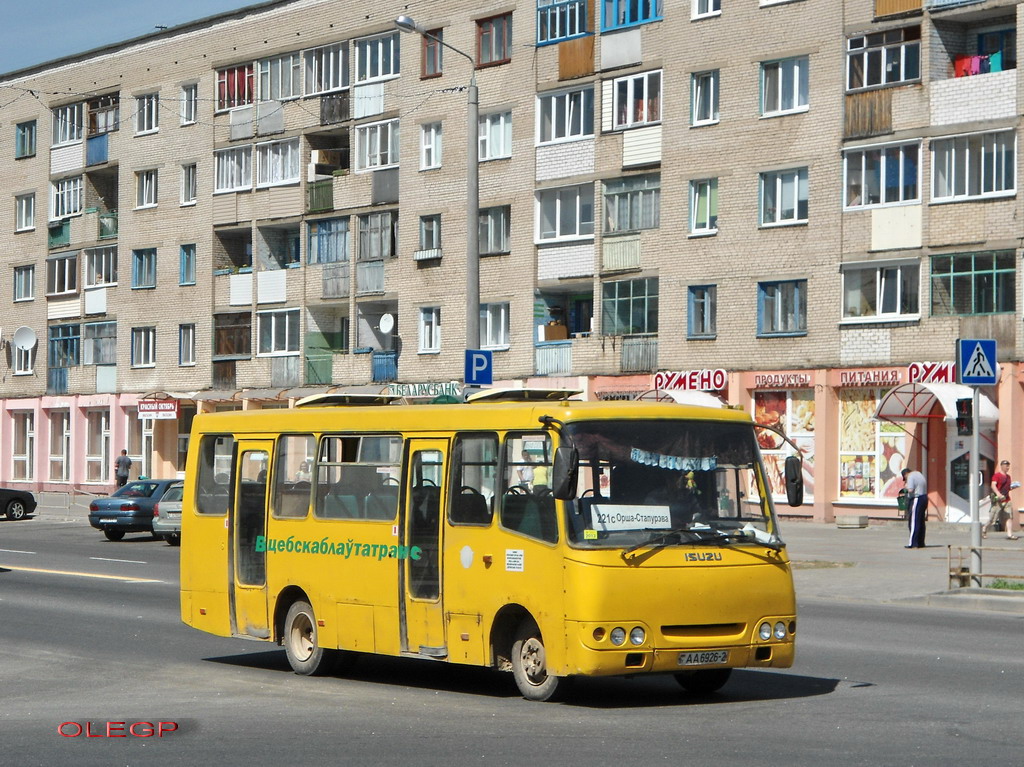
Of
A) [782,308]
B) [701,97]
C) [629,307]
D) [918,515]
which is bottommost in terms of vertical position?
[918,515]

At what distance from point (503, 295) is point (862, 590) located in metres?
26.4

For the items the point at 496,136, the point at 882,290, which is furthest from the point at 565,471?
the point at 496,136

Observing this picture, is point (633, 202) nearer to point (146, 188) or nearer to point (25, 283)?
point (146, 188)

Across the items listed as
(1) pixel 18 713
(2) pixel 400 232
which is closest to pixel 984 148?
(2) pixel 400 232

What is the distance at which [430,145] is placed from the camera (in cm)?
5153

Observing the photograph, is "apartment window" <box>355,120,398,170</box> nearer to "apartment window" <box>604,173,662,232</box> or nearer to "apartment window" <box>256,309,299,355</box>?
"apartment window" <box>256,309,299,355</box>

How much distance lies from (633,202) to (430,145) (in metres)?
8.40

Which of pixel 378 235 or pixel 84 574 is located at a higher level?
pixel 378 235

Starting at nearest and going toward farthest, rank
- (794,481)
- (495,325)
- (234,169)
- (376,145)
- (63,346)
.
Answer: (794,481) → (495,325) → (376,145) → (234,169) → (63,346)

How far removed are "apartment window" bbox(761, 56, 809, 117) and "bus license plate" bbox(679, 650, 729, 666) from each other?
31.6 metres

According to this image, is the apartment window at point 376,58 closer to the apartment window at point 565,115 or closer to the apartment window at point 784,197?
the apartment window at point 565,115

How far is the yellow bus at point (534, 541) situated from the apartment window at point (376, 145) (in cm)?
3886

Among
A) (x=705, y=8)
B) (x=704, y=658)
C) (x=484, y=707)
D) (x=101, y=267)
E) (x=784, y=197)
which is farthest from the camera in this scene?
(x=101, y=267)

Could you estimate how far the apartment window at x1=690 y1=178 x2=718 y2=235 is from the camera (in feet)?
144
